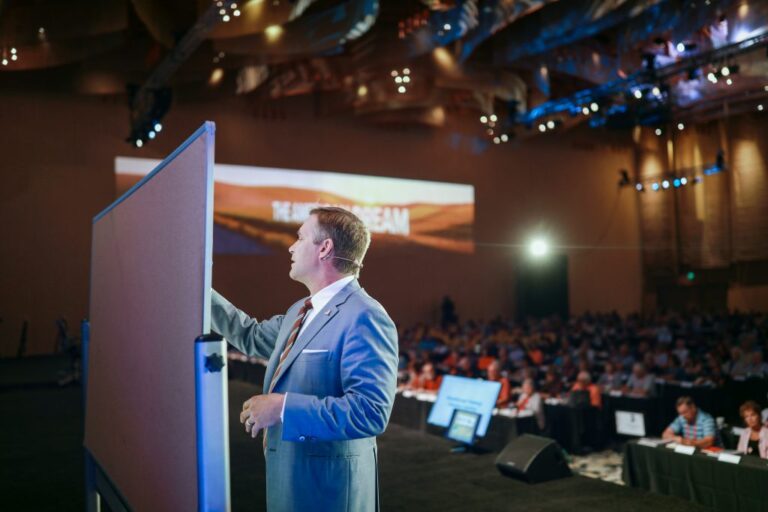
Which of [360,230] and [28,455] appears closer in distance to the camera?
[360,230]

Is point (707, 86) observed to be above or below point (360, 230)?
above

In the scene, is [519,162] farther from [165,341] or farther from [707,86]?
[165,341]

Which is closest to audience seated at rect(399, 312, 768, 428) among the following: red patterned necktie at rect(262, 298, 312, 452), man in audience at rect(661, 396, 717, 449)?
man in audience at rect(661, 396, 717, 449)

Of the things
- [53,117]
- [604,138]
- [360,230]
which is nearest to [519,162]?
[604,138]

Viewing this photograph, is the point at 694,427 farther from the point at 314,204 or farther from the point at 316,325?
the point at 314,204

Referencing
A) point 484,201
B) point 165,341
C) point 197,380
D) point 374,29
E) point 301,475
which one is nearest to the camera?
point 197,380

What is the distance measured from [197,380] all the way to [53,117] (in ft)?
45.2

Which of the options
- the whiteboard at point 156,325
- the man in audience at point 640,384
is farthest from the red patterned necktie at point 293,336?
the man in audience at point 640,384

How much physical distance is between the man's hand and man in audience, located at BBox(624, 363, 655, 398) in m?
6.70

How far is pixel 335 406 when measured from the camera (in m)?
1.56

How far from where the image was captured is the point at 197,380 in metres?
1.22

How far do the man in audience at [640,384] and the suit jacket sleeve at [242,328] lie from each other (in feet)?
20.6

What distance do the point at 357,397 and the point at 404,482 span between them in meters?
2.89

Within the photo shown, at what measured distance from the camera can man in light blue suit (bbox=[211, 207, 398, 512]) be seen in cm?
155
